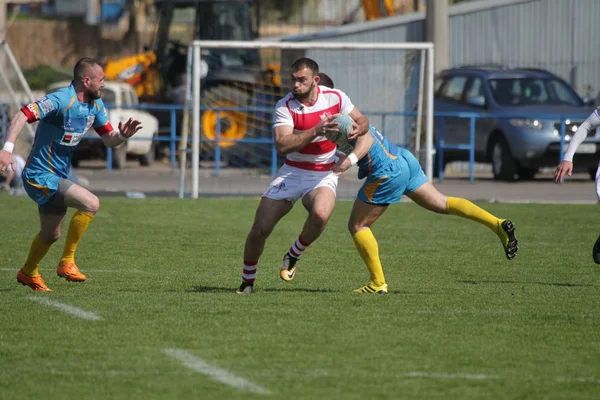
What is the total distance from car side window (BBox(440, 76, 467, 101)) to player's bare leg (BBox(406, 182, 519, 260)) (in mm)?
14971

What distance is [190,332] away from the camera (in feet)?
24.6

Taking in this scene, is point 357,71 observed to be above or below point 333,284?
above

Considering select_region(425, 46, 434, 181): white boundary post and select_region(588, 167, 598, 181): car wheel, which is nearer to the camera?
select_region(425, 46, 434, 181): white boundary post

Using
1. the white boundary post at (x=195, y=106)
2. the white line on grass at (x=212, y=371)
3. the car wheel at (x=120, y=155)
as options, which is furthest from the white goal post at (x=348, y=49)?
the white line on grass at (x=212, y=371)

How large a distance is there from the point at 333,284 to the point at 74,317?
8.71ft

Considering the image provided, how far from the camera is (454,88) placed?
24.6 metres

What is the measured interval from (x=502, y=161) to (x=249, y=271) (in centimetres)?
1506

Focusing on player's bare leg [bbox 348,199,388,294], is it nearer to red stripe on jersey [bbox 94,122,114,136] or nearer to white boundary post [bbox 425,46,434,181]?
red stripe on jersey [bbox 94,122,114,136]

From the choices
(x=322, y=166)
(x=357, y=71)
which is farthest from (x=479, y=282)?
(x=357, y=71)

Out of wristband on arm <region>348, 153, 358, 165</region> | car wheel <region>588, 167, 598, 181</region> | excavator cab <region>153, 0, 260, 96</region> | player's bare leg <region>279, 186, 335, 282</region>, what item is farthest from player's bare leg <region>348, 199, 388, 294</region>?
excavator cab <region>153, 0, 260, 96</region>

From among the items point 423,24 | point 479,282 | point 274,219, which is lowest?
point 479,282

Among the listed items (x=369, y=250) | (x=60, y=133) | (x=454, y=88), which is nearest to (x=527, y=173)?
(x=454, y=88)

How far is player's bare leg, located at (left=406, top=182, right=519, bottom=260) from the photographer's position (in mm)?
9477

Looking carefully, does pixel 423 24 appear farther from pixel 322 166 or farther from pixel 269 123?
pixel 322 166
